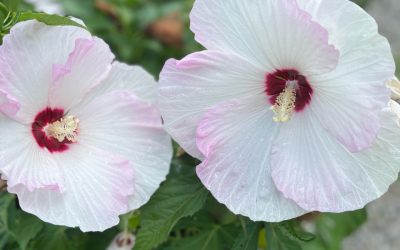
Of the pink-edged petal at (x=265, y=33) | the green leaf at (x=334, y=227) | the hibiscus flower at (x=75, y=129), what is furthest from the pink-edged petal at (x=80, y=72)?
the green leaf at (x=334, y=227)

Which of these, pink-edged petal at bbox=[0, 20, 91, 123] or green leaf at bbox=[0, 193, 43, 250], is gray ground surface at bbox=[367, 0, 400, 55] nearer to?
green leaf at bbox=[0, 193, 43, 250]

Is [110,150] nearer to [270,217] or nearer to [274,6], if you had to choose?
[270,217]

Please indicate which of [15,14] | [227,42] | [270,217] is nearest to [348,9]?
[227,42]

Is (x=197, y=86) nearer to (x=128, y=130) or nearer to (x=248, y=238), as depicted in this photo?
(x=128, y=130)

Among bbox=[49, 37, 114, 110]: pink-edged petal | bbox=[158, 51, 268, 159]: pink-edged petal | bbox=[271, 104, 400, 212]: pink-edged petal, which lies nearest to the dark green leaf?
bbox=[49, 37, 114, 110]: pink-edged petal

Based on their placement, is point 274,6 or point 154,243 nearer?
point 274,6
